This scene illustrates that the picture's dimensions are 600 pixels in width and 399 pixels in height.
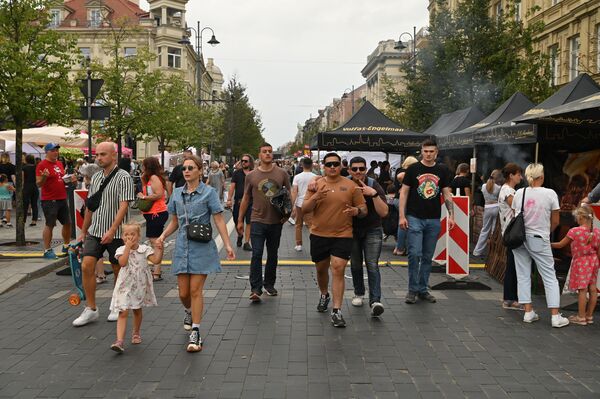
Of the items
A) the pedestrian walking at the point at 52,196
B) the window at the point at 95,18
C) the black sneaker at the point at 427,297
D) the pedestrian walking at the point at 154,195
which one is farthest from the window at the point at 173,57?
the black sneaker at the point at 427,297

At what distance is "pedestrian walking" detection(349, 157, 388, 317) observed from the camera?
7.12m

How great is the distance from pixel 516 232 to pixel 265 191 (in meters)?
2.87

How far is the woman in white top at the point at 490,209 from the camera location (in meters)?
11.5

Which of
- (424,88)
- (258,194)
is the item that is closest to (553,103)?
(258,194)

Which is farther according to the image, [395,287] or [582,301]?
[395,287]

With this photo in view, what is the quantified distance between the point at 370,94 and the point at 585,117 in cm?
8710

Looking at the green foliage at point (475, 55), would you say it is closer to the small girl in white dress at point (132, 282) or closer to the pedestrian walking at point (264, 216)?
the pedestrian walking at point (264, 216)

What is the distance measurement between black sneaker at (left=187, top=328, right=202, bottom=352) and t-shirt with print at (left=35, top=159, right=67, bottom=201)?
5952mm

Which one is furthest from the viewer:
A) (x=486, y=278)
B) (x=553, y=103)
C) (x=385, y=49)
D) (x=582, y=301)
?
(x=385, y=49)

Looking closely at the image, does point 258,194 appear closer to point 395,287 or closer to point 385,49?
point 395,287

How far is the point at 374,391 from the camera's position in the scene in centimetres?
479

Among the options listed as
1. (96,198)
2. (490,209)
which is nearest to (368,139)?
(490,209)

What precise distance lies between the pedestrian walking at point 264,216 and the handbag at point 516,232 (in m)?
2.58

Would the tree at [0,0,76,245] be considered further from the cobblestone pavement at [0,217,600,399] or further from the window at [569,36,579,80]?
the window at [569,36,579,80]
